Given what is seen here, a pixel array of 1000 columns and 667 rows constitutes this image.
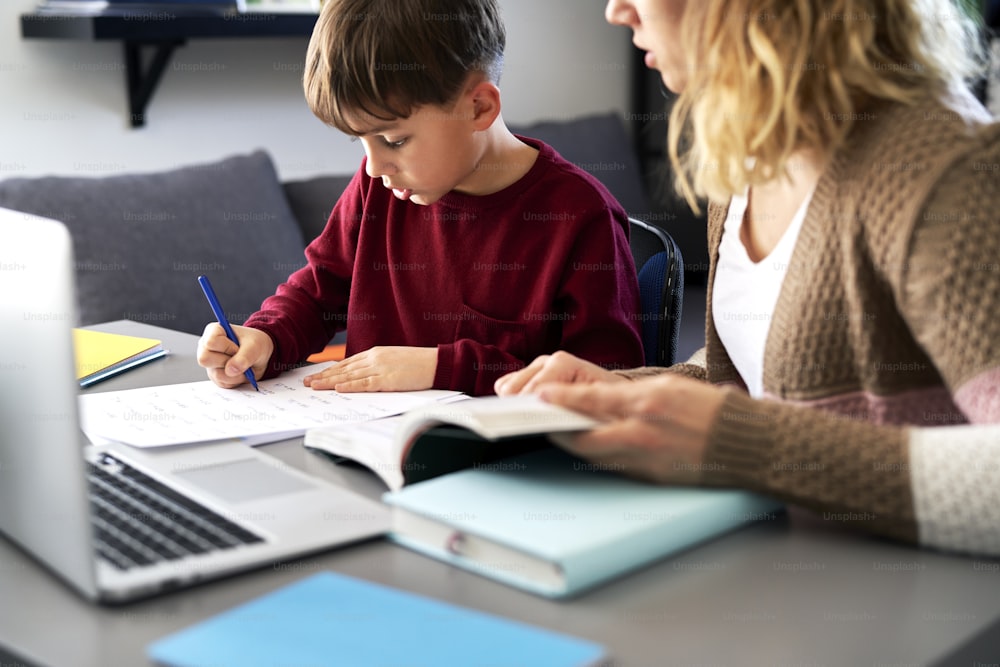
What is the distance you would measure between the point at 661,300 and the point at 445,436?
0.63 m

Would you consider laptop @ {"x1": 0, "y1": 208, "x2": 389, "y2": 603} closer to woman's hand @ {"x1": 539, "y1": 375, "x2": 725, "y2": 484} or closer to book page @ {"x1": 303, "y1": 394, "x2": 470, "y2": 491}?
book page @ {"x1": 303, "y1": 394, "x2": 470, "y2": 491}

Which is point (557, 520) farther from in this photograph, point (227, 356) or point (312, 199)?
point (312, 199)

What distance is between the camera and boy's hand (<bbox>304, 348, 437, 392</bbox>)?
1.25 m

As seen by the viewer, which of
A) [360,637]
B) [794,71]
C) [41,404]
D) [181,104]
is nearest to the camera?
[360,637]

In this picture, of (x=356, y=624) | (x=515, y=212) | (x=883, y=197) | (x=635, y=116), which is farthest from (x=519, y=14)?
(x=356, y=624)

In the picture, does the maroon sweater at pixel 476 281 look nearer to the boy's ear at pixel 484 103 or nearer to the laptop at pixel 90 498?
the boy's ear at pixel 484 103

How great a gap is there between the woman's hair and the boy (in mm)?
437

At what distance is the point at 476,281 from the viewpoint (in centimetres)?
149

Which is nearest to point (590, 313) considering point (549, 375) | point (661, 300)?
point (661, 300)

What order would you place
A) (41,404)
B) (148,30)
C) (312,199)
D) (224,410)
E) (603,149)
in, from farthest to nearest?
(603,149)
(312,199)
(148,30)
(224,410)
(41,404)

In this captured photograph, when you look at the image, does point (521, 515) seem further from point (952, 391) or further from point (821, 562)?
point (952, 391)

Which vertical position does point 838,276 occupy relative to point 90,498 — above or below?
above

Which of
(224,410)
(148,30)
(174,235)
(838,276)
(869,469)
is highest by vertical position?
(148,30)

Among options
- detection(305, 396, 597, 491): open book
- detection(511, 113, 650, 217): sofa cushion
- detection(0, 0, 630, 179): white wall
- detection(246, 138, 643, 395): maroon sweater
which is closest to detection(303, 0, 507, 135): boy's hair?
detection(246, 138, 643, 395): maroon sweater
